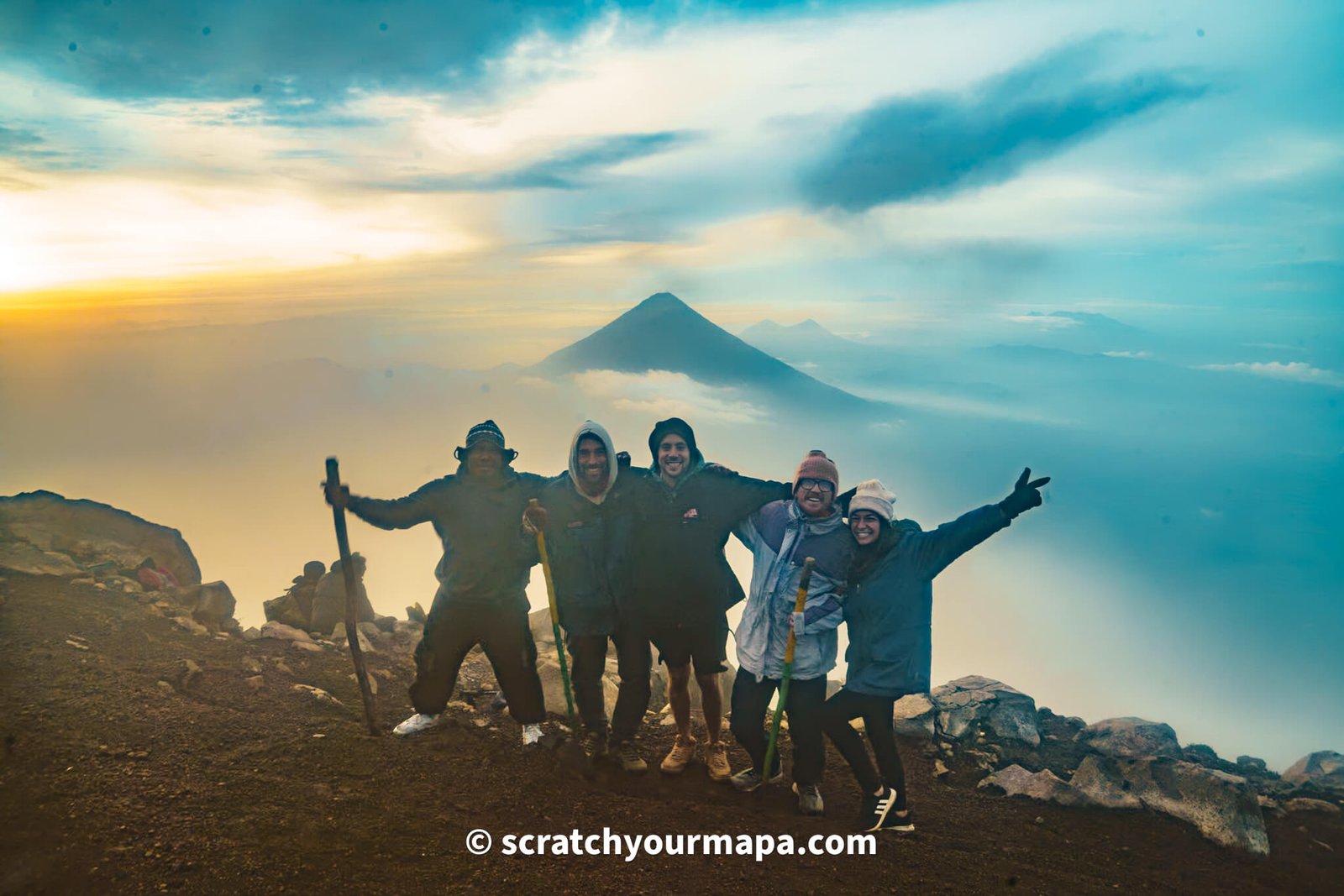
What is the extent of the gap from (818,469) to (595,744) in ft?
10.5

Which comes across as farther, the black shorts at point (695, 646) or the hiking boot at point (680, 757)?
the hiking boot at point (680, 757)

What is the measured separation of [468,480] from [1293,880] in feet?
25.1

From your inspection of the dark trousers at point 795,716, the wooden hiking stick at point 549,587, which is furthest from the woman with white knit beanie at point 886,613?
the wooden hiking stick at point 549,587

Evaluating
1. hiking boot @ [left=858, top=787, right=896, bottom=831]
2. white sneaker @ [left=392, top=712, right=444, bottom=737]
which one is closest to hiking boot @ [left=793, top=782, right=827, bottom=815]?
hiking boot @ [left=858, top=787, right=896, bottom=831]

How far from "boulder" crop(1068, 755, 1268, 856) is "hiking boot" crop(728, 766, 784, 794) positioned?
309 centimetres

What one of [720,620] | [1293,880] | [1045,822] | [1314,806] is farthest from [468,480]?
[1314,806]

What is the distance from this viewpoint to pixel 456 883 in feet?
16.1

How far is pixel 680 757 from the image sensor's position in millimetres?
6680

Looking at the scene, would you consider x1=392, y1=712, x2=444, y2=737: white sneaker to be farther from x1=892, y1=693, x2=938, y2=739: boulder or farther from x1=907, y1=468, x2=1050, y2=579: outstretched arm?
x1=892, y1=693, x2=938, y2=739: boulder

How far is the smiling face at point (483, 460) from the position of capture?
6.63 metres

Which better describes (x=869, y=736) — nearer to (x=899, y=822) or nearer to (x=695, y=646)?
(x=899, y=822)

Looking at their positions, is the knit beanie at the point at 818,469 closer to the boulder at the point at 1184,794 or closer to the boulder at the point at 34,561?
the boulder at the point at 1184,794

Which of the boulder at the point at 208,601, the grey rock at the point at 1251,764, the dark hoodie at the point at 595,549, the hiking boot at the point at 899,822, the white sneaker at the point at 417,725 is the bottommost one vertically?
the grey rock at the point at 1251,764

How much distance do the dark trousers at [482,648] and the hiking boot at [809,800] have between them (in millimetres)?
2482
